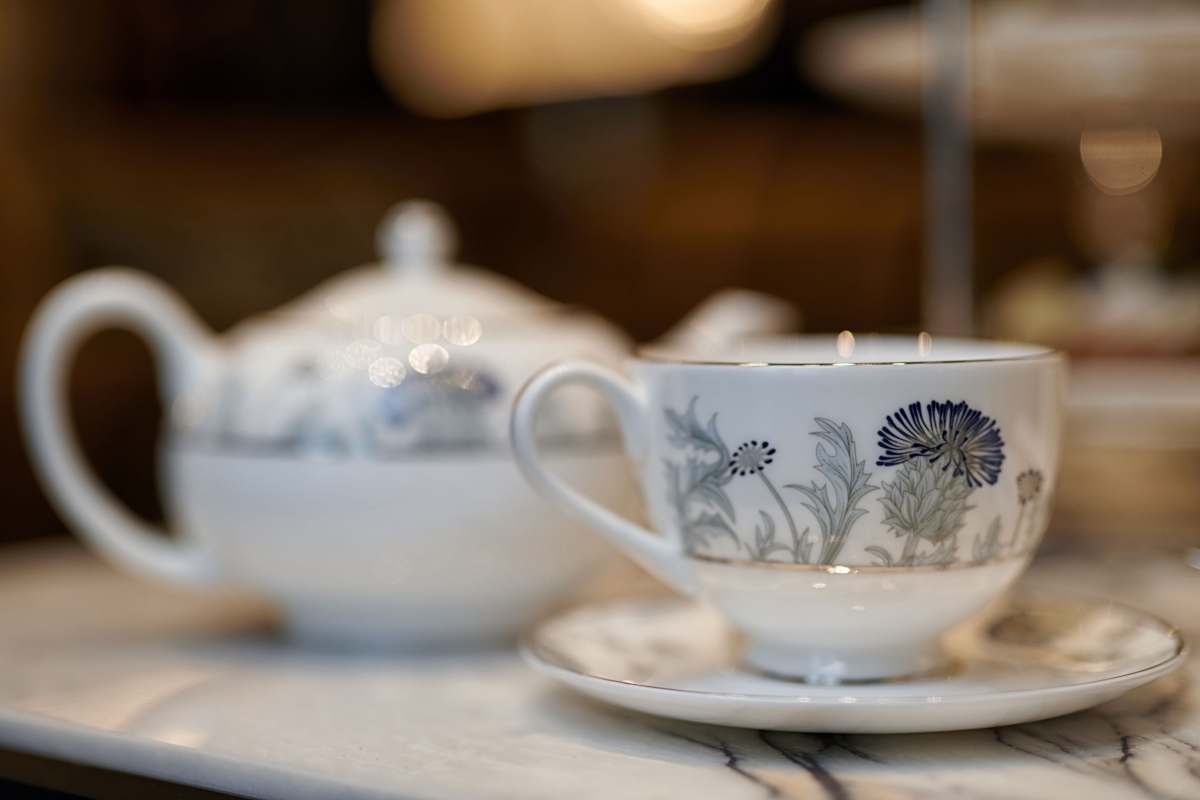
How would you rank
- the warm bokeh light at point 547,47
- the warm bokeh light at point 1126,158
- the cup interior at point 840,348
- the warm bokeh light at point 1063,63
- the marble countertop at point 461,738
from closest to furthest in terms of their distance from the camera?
the marble countertop at point 461,738, the cup interior at point 840,348, the warm bokeh light at point 1063,63, the warm bokeh light at point 1126,158, the warm bokeh light at point 547,47

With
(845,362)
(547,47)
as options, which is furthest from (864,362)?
(547,47)

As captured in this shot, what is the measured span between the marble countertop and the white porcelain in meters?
0.03

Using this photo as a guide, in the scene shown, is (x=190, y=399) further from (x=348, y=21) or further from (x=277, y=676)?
(x=348, y=21)

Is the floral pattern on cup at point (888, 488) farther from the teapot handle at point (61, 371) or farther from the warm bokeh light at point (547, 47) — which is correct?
the warm bokeh light at point (547, 47)

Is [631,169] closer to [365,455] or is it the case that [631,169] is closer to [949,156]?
[949,156]

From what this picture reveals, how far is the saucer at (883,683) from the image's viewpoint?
369mm

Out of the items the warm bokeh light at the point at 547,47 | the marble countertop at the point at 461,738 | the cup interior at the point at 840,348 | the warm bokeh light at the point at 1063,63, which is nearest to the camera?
the marble countertop at the point at 461,738

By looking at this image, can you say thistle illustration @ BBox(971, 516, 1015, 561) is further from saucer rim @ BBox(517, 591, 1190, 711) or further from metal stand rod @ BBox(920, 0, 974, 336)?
metal stand rod @ BBox(920, 0, 974, 336)

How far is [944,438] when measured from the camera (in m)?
0.39

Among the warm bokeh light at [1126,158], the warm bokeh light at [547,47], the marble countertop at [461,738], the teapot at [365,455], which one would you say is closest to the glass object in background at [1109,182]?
the warm bokeh light at [1126,158]

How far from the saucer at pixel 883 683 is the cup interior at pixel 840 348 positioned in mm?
109

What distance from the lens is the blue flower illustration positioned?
15.2 inches

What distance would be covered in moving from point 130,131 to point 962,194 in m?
1.12

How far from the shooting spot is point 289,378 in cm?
52
